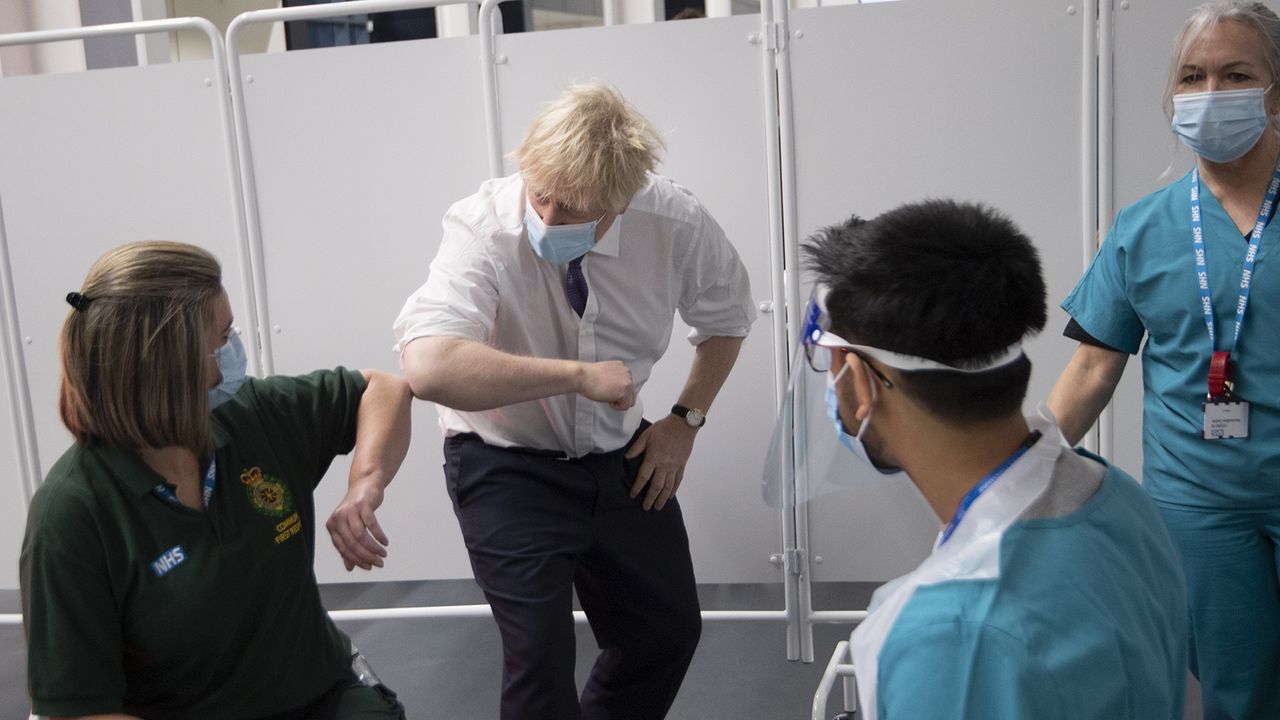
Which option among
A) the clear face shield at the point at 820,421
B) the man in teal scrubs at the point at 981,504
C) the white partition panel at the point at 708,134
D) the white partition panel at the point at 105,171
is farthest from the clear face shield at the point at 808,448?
the white partition panel at the point at 105,171

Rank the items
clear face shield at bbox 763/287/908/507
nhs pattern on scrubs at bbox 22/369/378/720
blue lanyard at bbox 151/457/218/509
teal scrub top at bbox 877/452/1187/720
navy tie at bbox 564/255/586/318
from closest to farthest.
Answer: teal scrub top at bbox 877/452/1187/720, clear face shield at bbox 763/287/908/507, nhs pattern on scrubs at bbox 22/369/378/720, blue lanyard at bbox 151/457/218/509, navy tie at bbox 564/255/586/318

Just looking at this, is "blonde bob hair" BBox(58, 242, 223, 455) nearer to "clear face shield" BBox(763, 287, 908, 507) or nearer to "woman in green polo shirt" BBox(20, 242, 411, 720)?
"woman in green polo shirt" BBox(20, 242, 411, 720)

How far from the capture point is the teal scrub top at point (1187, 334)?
183 cm

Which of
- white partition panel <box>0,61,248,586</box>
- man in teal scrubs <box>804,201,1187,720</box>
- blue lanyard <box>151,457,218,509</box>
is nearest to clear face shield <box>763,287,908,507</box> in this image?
man in teal scrubs <box>804,201,1187,720</box>

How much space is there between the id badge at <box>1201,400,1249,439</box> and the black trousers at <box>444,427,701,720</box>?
41.7 inches

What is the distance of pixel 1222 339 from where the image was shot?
1865mm

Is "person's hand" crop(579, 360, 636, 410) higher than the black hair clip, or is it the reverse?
the black hair clip

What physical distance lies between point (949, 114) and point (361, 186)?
1.57m

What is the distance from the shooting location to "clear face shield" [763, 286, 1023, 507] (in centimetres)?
116

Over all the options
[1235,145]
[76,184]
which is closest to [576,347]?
[1235,145]

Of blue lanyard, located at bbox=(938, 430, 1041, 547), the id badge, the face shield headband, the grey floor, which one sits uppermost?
the face shield headband

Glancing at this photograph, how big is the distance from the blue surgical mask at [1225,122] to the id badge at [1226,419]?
0.42 meters

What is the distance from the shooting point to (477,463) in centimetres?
227

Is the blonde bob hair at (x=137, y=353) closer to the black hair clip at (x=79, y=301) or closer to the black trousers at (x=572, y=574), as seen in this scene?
the black hair clip at (x=79, y=301)
